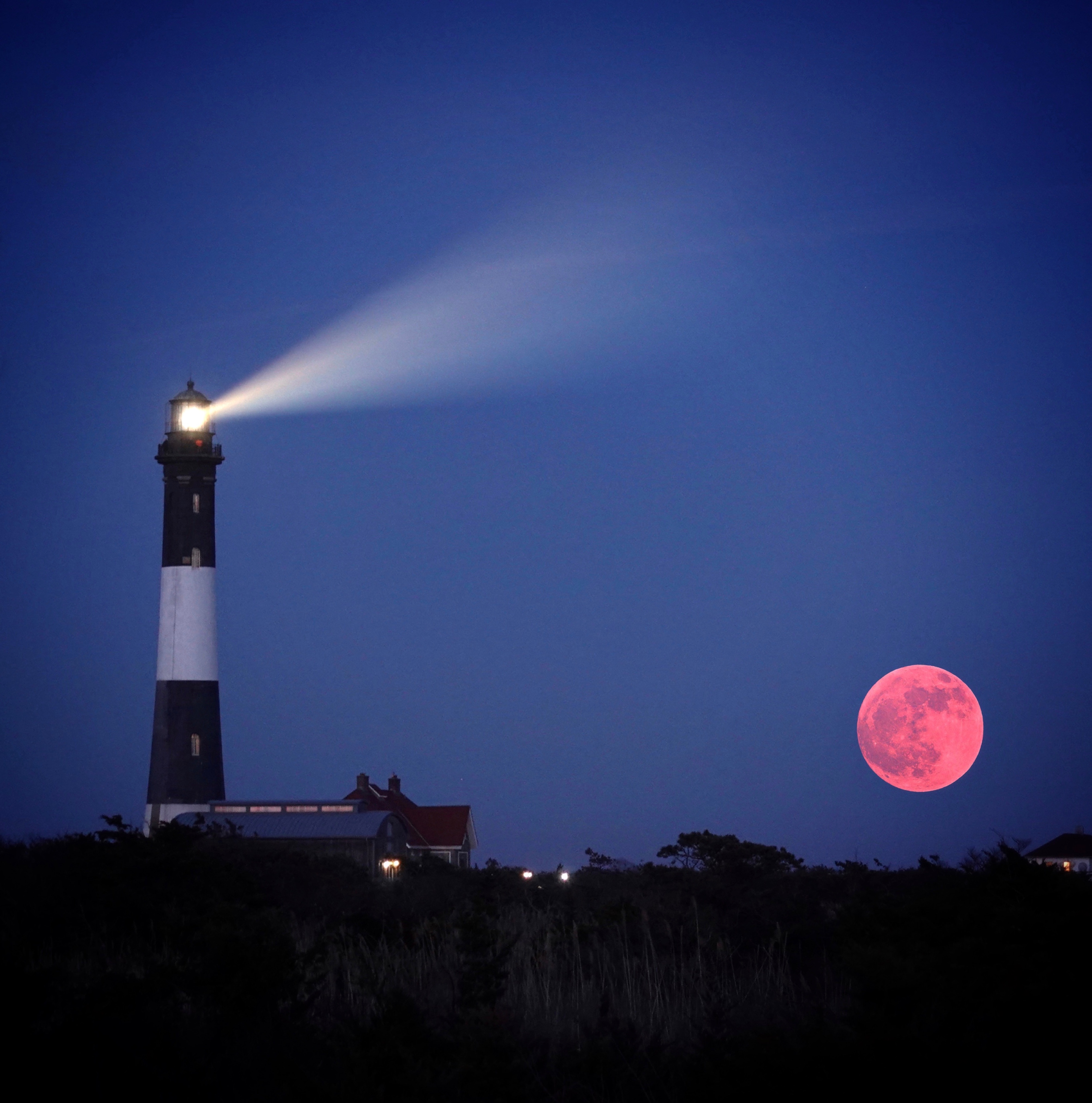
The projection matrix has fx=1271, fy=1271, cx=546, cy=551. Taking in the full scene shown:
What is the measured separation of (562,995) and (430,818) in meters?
44.4

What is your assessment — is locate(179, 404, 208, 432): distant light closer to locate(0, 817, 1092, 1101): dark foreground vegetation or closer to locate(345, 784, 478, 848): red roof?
locate(345, 784, 478, 848): red roof

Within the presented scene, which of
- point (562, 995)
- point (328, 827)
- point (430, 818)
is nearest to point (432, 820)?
point (430, 818)

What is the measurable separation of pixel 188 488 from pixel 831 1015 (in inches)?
1469

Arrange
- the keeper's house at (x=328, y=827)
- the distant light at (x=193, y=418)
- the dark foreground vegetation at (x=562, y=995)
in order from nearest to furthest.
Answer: the dark foreground vegetation at (x=562, y=995)
the keeper's house at (x=328, y=827)
the distant light at (x=193, y=418)

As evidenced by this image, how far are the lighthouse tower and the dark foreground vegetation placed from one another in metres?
26.0

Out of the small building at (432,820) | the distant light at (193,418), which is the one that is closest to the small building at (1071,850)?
the small building at (432,820)

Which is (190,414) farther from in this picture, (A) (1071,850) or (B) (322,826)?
(A) (1071,850)

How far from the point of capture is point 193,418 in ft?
146

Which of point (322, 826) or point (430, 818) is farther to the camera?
point (430, 818)

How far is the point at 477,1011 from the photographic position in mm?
7938

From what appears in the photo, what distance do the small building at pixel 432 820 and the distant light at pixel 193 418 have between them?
16.0 meters

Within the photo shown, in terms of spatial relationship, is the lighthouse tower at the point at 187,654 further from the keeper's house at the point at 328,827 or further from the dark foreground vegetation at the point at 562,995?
the dark foreground vegetation at the point at 562,995

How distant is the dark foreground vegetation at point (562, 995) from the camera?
651 cm

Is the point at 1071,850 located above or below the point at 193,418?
below
